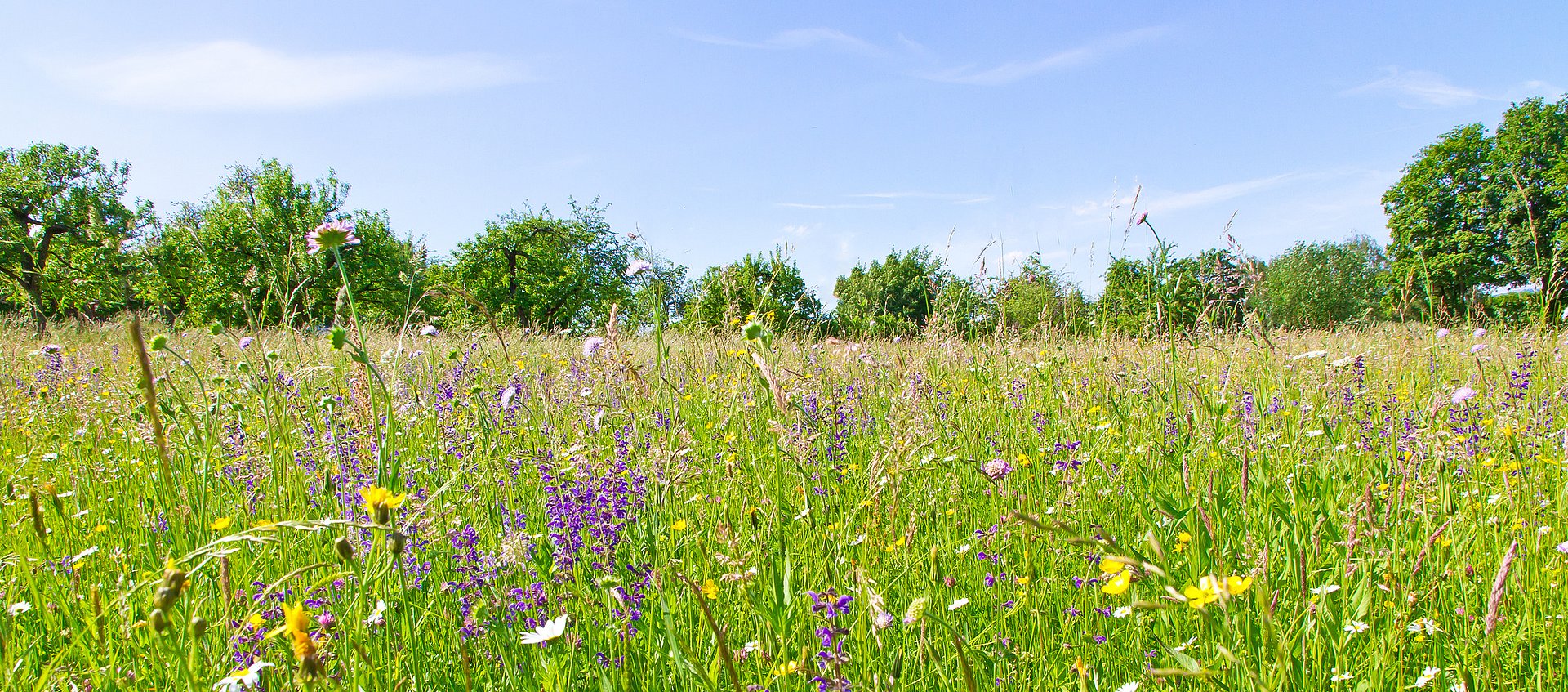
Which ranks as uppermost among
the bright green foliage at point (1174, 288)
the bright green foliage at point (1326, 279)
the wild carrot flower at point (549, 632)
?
the bright green foliage at point (1326, 279)

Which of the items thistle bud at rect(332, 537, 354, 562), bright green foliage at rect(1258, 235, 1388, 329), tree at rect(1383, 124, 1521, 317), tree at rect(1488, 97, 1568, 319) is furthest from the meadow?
bright green foliage at rect(1258, 235, 1388, 329)

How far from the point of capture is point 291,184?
3744 cm

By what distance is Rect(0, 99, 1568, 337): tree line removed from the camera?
1980 millimetres

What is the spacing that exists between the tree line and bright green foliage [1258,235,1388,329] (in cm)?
20

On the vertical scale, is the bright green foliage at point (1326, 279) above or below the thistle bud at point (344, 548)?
above

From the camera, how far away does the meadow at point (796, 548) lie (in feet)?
3.87

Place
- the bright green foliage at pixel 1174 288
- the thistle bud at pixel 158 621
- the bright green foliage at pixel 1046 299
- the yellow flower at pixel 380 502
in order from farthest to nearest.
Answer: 1. the bright green foliage at pixel 1046 299
2. the bright green foliage at pixel 1174 288
3. the yellow flower at pixel 380 502
4. the thistle bud at pixel 158 621

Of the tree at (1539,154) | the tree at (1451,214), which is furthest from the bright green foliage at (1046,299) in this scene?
the tree at (1539,154)

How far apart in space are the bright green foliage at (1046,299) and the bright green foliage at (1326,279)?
146 ft

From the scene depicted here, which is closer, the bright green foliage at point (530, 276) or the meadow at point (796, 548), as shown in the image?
the meadow at point (796, 548)

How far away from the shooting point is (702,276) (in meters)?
4.40

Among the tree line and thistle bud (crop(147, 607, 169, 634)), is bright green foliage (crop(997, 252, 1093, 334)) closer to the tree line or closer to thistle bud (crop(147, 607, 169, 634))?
the tree line

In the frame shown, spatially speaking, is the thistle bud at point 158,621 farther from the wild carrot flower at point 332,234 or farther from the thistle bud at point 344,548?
the wild carrot flower at point 332,234

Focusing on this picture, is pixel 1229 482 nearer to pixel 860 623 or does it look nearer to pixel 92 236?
pixel 860 623
